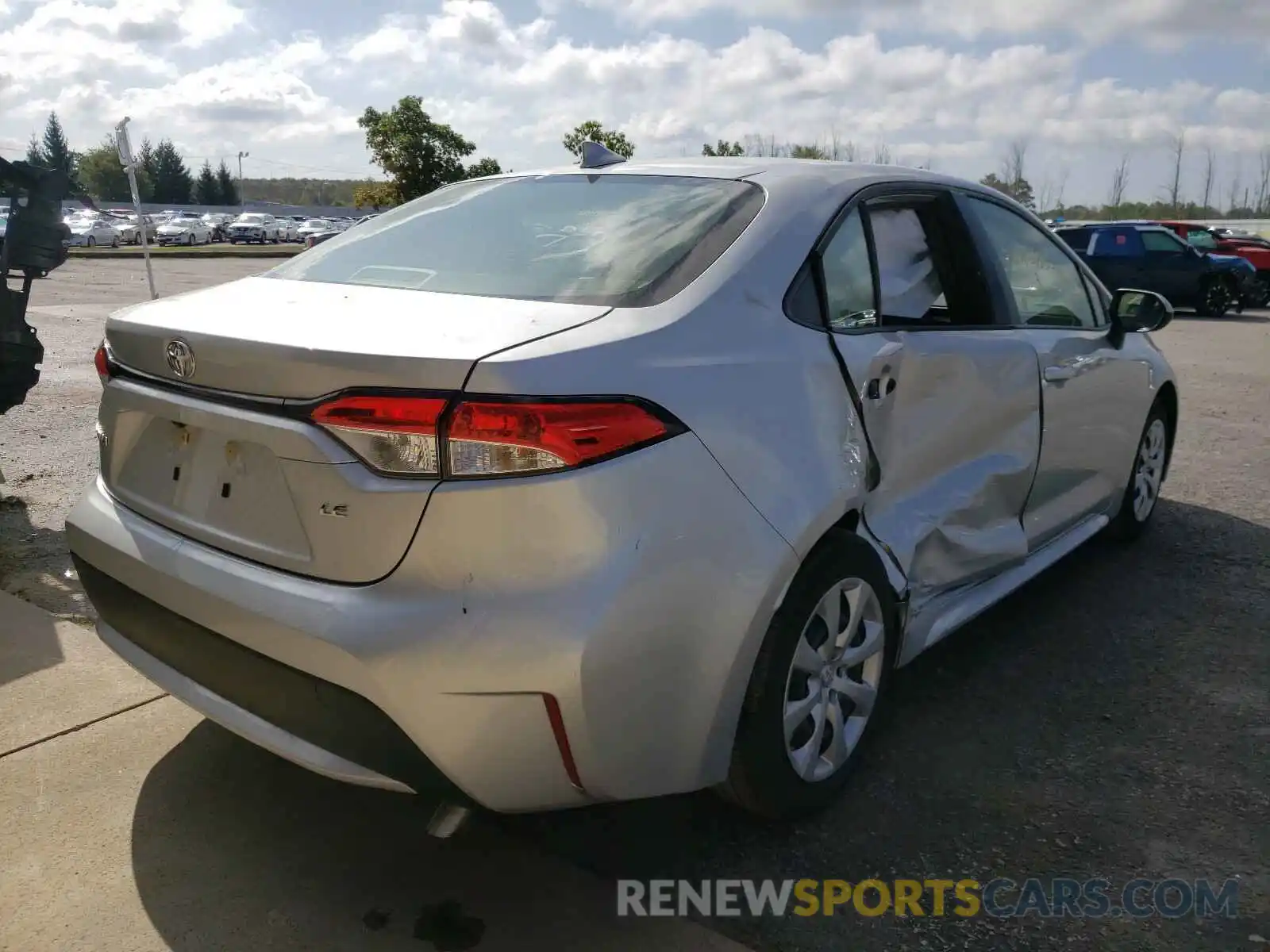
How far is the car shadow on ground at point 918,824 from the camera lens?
2.34 metres

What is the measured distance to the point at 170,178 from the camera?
105 m

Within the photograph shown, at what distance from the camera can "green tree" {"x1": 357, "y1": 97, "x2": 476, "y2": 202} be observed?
5128 cm

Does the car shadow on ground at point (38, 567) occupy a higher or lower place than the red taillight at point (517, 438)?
lower

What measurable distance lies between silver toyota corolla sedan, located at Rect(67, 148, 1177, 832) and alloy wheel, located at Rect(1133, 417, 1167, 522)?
6.68ft

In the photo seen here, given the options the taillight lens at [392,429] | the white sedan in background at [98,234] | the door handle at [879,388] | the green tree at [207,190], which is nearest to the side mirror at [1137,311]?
the door handle at [879,388]

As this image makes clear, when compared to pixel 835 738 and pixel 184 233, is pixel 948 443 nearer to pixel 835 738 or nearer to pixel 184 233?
pixel 835 738

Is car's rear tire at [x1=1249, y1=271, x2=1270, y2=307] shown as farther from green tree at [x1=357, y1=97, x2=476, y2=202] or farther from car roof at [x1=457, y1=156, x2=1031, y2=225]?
green tree at [x1=357, y1=97, x2=476, y2=202]

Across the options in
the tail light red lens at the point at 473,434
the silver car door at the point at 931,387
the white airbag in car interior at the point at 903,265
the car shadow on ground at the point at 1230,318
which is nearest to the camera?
the tail light red lens at the point at 473,434

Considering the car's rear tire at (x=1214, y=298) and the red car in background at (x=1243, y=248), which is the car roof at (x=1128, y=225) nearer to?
the car's rear tire at (x=1214, y=298)

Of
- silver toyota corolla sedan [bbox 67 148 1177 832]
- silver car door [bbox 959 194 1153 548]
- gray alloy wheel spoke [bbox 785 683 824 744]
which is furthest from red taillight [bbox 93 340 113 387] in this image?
silver car door [bbox 959 194 1153 548]

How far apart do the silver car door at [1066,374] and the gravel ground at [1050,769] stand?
432 millimetres

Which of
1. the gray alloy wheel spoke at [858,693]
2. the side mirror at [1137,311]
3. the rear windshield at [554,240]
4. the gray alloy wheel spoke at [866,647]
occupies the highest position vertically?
the rear windshield at [554,240]

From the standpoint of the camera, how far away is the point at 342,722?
207cm

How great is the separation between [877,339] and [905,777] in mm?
1203
